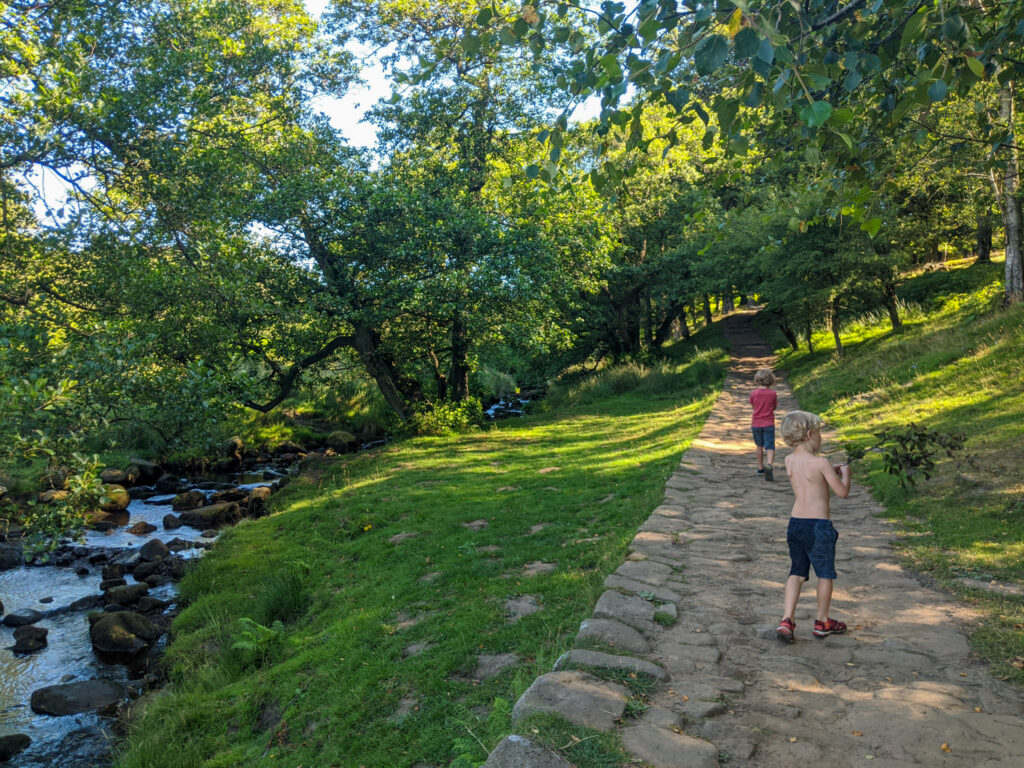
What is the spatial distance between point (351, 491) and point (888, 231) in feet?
51.9

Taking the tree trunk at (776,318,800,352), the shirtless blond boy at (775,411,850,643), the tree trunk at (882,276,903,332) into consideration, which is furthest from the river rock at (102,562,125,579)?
the tree trunk at (776,318,800,352)

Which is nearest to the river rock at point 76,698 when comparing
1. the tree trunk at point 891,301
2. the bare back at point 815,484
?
the bare back at point 815,484

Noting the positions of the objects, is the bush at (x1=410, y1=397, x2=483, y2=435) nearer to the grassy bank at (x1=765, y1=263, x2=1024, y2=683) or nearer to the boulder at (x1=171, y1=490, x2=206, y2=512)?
the boulder at (x1=171, y1=490, x2=206, y2=512)

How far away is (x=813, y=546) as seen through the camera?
473cm

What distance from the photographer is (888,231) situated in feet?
59.8

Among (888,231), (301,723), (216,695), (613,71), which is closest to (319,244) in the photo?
(216,695)

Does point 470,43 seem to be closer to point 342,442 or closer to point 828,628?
point 828,628

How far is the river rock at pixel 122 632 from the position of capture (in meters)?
8.65

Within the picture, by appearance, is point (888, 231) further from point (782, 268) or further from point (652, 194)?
point (652, 194)

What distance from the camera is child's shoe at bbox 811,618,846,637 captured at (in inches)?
184

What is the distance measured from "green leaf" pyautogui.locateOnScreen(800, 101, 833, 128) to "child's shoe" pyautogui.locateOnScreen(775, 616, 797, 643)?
3.38 metres

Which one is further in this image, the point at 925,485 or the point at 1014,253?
the point at 1014,253

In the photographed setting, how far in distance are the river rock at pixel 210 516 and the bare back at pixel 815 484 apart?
12291mm

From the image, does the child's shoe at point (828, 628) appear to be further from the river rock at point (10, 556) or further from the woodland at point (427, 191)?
the river rock at point (10, 556)
